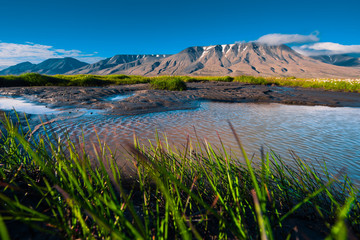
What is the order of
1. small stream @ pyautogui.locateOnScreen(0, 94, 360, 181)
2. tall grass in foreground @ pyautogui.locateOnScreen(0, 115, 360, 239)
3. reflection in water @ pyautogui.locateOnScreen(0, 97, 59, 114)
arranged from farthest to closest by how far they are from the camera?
reflection in water @ pyautogui.locateOnScreen(0, 97, 59, 114) < small stream @ pyautogui.locateOnScreen(0, 94, 360, 181) < tall grass in foreground @ pyautogui.locateOnScreen(0, 115, 360, 239)

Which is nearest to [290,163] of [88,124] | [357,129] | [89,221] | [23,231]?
[89,221]

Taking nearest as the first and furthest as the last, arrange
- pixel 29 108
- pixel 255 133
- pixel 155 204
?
1. pixel 155 204
2. pixel 255 133
3. pixel 29 108

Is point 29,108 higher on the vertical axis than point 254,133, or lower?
higher

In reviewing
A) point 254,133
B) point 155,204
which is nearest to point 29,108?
point 155,204

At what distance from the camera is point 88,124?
4.59m

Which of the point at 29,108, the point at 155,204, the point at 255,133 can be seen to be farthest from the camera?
the point at 29,108

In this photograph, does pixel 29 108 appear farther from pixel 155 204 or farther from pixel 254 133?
pixel 254 133

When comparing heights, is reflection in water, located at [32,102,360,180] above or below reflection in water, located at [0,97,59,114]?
below

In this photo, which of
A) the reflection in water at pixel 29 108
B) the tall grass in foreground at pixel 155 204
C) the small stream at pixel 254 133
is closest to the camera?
the tall grass in foreground at pixel 155 204

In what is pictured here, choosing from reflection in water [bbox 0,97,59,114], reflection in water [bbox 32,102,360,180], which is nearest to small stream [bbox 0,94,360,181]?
reflection in water [bbox 32,102,360,180]

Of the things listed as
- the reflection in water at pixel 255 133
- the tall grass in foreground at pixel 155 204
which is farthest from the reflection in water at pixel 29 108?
the tall grass in foreground at pixel 155 204

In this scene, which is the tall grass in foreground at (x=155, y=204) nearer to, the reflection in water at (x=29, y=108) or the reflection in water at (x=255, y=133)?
the reflection in water at (x=255, y=133)

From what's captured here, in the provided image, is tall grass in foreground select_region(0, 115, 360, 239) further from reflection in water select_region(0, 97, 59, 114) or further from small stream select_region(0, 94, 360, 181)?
reflection in water select_region(0, 97, 59, 114)

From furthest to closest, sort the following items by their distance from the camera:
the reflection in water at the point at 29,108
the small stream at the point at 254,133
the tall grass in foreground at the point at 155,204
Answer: the reflection in water at the point at 29,108 → the small stream at the point at 254,133 → the tall grass in foreground at the point at 155,204
